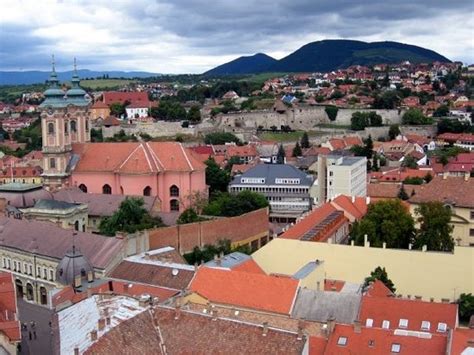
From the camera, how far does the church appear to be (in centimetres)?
6469

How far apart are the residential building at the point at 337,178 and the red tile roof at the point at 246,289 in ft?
113

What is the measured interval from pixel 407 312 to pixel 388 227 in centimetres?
1711

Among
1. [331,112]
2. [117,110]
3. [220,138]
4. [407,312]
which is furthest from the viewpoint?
[117,110]

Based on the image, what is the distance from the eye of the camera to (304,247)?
145ft

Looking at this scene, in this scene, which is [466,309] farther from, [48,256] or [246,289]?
[48,256]

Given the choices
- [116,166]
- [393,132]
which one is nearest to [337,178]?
[116,166]

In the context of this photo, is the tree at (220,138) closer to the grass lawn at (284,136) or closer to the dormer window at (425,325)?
the grass lawn at (284,136)

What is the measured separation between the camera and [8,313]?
32219 millimetres

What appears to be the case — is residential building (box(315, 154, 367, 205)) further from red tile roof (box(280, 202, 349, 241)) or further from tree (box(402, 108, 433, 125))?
tree (box(402, 108, 433, 125))

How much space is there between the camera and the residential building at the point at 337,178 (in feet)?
223

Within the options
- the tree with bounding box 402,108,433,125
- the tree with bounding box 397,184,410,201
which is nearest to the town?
the tree with bounding box 397,184,410,201

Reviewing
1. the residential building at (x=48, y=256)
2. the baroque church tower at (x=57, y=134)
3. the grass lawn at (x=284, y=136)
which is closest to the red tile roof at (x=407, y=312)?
the residential building at (x=48, y=256)

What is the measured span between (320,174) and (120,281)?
35.7 m

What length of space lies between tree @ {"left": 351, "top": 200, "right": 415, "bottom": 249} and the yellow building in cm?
321
